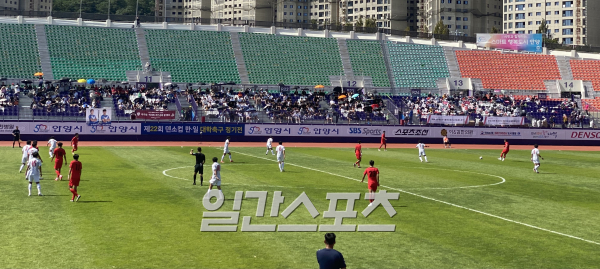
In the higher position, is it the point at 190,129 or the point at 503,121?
the point at 503,121

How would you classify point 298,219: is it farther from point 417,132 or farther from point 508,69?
point 508,69

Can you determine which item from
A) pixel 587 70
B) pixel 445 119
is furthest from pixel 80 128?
pixel 587 70

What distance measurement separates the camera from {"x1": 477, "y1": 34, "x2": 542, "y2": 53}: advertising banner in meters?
104

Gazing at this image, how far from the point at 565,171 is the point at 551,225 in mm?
19816

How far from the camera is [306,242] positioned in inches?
712

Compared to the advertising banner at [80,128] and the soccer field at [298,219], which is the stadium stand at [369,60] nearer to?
the advertising banner at [80,128]

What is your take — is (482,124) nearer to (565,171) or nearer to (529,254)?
(565,171)

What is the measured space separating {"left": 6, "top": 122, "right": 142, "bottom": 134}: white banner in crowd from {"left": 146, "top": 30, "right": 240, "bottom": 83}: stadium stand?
89.5 feet

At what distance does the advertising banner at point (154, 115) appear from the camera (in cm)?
6097

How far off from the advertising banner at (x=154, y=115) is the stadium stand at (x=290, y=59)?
27.6m

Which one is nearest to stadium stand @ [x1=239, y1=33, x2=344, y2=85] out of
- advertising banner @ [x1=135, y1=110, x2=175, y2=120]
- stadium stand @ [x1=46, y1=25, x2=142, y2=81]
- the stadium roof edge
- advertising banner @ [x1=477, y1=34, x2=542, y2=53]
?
the stadium roof edge

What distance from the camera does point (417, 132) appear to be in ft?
212

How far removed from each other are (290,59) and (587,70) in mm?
44505

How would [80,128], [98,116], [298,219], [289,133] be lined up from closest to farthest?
[298,219] < [80,128] < [98,116] < [289,133]
